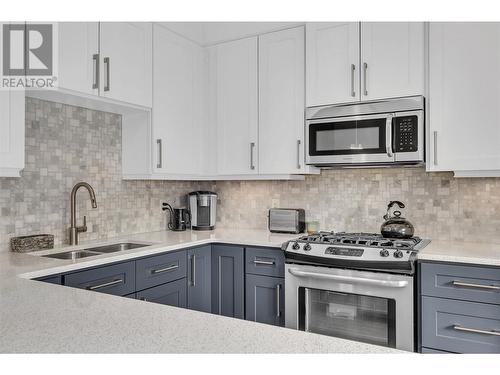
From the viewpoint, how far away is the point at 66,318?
1250mm

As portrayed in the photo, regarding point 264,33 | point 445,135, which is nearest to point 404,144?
point 445,135

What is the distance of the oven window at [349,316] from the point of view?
8.03 ft

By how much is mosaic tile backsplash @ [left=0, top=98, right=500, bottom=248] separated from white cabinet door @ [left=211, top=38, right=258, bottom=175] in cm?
40

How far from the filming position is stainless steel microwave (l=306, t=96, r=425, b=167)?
2693mm

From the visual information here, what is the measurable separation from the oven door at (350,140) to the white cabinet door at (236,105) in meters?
0.50

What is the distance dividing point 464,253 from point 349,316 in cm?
74

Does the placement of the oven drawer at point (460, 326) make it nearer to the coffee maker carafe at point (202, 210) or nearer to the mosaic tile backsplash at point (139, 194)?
the mosaic tile backsplash at point (139, 194)

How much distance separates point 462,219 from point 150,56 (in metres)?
2.40

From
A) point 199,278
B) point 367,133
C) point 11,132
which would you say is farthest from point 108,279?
point 367,133

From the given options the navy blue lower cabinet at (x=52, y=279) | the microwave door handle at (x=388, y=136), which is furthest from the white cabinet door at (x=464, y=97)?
the navy blue lower cabinet at (x=52, y=279)

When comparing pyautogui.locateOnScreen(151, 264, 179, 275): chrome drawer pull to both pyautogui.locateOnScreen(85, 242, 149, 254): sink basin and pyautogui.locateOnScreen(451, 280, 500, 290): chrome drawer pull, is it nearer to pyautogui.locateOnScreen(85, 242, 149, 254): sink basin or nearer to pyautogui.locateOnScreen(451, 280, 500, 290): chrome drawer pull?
pyautogui.locateOnScreen(85, 242, 149, 254): sink basin

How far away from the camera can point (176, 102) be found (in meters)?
3.25

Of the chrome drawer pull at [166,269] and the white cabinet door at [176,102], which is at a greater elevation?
the white cabinet door at [176,102]

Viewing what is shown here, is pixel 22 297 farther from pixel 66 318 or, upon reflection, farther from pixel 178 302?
pixel 178 302
